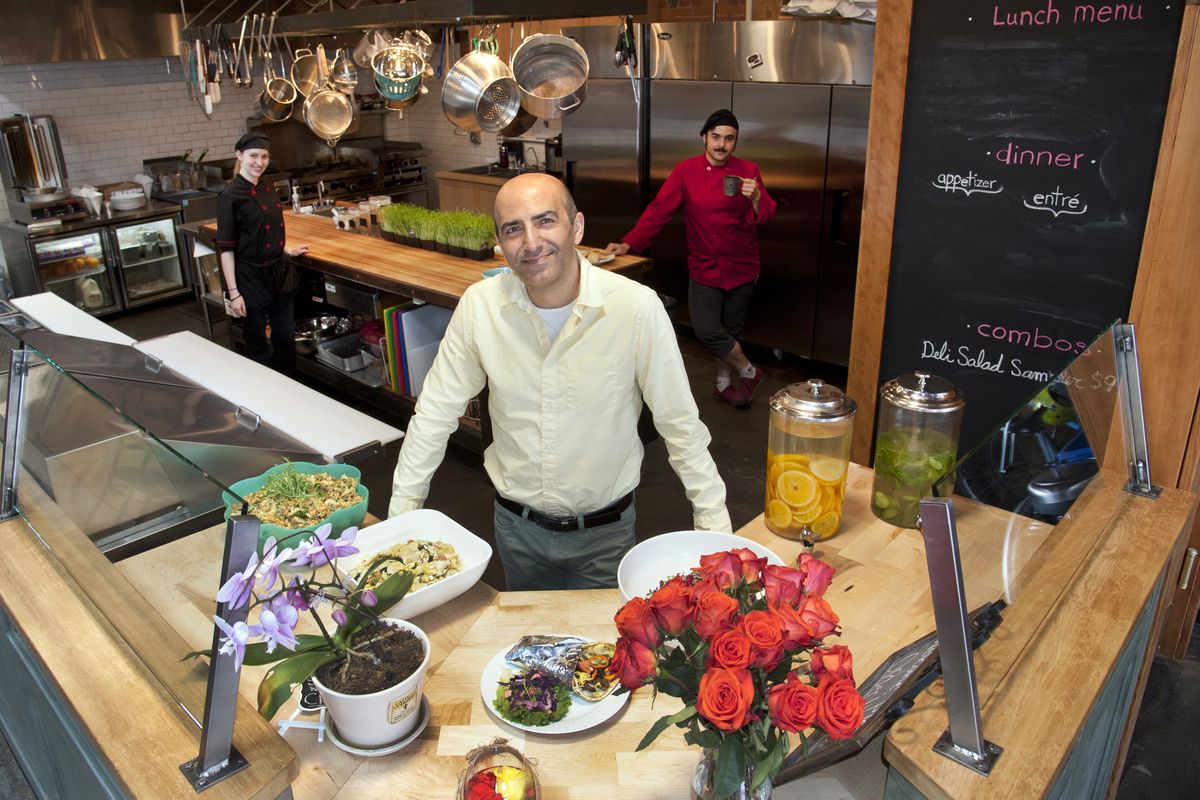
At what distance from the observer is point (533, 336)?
243 cm

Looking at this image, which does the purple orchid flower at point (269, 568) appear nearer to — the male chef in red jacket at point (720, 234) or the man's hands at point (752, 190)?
the male chef in red jacket at point (720, 234)

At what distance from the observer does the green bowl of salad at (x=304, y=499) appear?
2.29 m

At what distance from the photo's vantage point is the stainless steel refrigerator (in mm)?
5727

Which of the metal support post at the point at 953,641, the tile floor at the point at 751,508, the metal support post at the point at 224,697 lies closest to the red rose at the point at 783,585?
the metal support post at the point at 953,641

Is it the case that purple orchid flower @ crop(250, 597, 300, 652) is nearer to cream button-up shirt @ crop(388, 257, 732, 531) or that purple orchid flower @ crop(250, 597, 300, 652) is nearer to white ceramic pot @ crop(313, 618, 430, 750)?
white ceramic pot @ crop(313, 618, 430, 750)

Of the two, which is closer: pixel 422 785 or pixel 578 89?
pixel 422 785

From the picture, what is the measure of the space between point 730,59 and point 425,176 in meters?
4.44

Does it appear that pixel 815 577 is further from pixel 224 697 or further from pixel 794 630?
pixel 224 697

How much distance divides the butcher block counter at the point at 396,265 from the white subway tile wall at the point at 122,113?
261 centimetres

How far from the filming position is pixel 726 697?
3.77 ft

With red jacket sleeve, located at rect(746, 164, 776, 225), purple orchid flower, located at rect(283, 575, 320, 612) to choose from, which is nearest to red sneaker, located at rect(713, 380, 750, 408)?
red jacket sleeve, located at rect(746, 164, 776, 225)

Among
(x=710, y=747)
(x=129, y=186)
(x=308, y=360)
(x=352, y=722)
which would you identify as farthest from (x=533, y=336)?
(x=129, y=186)

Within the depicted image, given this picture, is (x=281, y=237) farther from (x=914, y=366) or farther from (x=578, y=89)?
(x=914, y=366)

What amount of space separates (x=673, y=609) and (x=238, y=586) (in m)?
0.64
